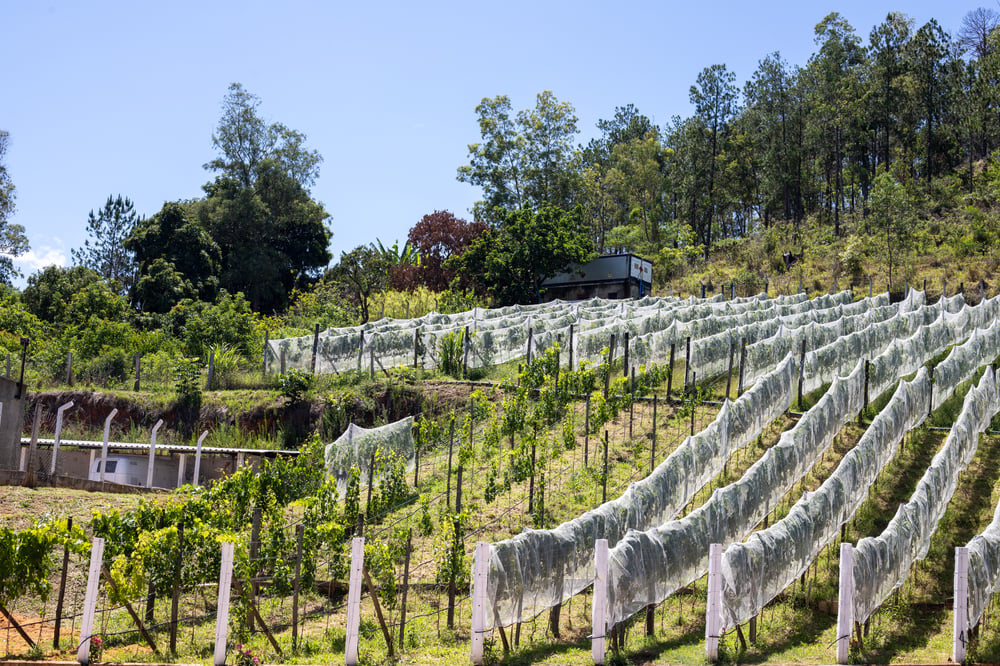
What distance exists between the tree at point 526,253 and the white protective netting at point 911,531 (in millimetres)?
23335

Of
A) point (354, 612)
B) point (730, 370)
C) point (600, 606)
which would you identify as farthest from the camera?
point (730, 370)

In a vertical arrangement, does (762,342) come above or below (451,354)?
above

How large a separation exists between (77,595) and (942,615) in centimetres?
Answer: 1192

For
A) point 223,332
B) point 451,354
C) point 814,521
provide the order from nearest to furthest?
→ 1. point 814,521
2. point 451,354
3. point 223,332

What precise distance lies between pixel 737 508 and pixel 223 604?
291 inches

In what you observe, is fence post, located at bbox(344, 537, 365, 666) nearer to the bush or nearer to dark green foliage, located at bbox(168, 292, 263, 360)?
the bush

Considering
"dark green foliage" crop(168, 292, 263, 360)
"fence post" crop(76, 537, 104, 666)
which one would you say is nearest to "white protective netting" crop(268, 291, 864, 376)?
"dark green foliage" crop(168, 292, 263, 360)

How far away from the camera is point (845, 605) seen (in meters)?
11.3

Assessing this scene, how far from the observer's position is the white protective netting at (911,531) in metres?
12.0

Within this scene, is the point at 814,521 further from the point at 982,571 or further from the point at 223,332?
the point at 223,332

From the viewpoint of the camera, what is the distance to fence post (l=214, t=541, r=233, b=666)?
35.3 ft

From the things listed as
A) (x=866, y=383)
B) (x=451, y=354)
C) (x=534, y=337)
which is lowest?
(x=866, y=383)

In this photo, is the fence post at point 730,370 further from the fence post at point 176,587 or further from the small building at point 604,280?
the small building at point 604,280

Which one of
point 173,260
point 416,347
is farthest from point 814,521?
point 173,260
